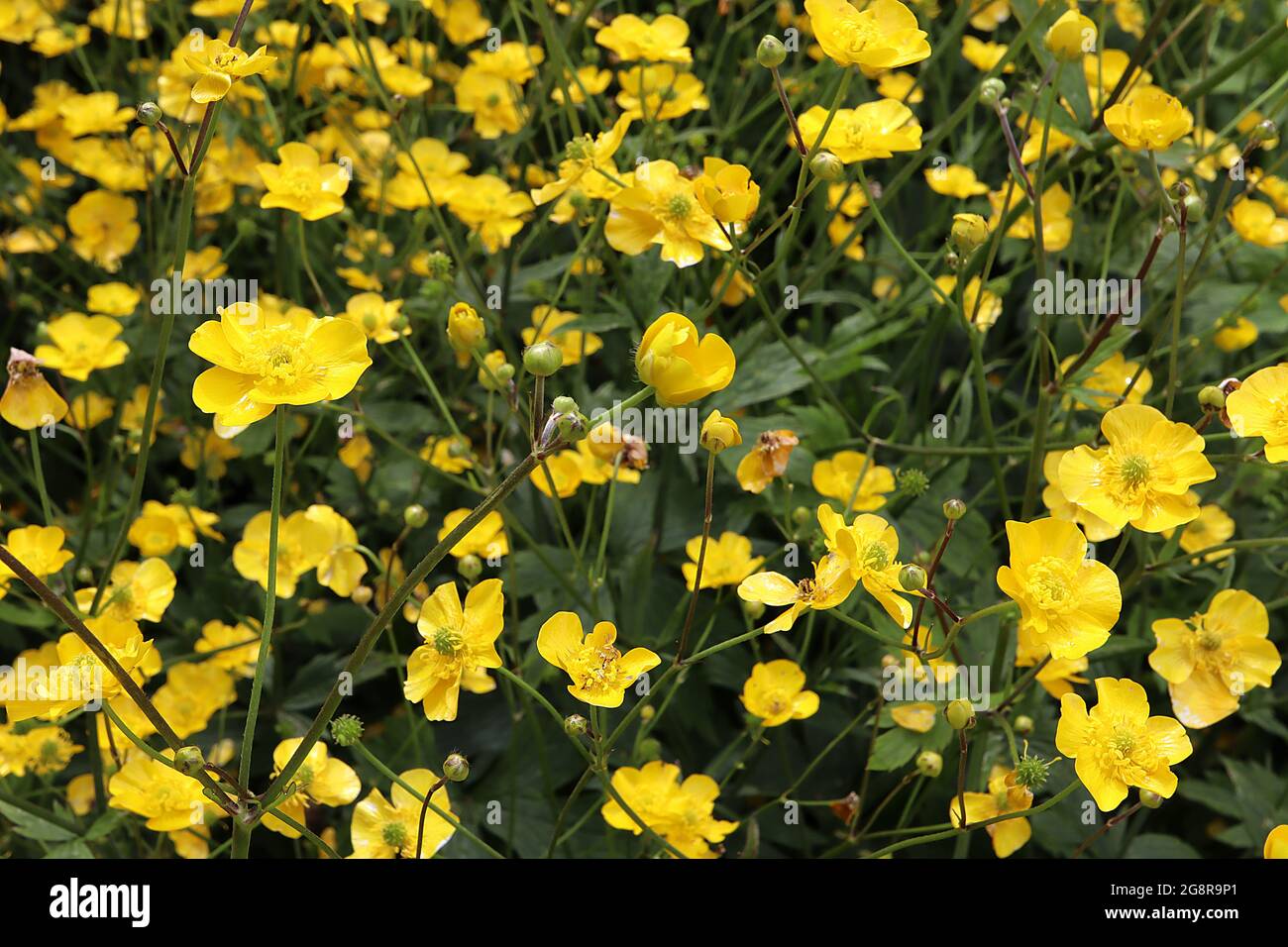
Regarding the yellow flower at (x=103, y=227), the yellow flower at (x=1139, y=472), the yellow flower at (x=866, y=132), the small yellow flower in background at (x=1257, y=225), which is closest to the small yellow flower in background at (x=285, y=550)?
the yellow flower at (x=103, y=227)

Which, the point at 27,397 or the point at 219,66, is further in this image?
the point at 27,397

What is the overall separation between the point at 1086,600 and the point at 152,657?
1119 mm

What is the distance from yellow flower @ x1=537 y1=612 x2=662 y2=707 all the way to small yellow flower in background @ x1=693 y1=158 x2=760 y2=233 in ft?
1.60

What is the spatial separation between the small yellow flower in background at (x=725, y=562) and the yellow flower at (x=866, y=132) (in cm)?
52

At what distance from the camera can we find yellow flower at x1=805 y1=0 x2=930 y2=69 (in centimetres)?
129

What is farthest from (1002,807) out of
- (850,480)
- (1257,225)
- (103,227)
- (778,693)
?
(103,227)

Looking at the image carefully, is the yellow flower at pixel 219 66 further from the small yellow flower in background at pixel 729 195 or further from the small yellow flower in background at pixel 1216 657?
the small yellow flower in background at pixel 1216 657

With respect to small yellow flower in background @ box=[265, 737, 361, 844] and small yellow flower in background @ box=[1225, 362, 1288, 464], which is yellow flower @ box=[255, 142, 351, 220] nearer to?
small yellow flower in background @ box=[265, 737, 361, 844]

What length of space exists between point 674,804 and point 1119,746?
1.69 ft

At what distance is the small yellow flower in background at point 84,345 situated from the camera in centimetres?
179

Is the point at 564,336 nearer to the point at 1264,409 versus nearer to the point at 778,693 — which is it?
the point at 778,693

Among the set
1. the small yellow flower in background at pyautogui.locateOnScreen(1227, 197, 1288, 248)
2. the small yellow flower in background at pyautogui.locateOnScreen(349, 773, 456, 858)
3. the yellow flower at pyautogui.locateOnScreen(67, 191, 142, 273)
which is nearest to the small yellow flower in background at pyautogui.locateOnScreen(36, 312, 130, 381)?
the yellow flower at pyautogui.locateOnScreen(67, 191, 142, 273)

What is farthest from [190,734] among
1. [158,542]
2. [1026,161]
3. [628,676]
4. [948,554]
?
[1026,161]

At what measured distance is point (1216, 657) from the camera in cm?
137
